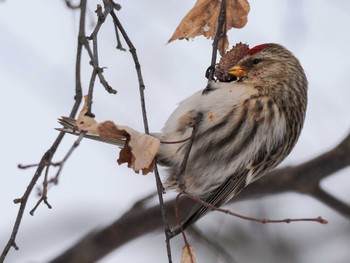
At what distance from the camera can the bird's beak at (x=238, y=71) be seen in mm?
3320

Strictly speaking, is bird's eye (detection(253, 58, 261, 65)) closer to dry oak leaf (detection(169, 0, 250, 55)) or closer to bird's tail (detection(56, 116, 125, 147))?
dry oak leaf (detection(169, 0, 250, 55))

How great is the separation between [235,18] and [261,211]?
52.2 inches

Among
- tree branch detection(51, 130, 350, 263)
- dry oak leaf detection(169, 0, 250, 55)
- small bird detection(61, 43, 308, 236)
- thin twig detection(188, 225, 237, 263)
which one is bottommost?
thin twig detection(188, 225, 237, 263)

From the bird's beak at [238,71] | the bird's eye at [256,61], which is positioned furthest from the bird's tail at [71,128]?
the bird's eye at [256,61]

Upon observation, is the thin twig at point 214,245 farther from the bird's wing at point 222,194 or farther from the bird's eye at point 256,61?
the bird's eye at point 256,61

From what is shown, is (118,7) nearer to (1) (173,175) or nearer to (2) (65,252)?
(1) (173,175)

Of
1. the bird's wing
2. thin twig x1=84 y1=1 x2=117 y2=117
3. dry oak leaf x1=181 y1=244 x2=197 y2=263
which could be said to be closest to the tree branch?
the bird's wing

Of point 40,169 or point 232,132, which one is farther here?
point 232,132

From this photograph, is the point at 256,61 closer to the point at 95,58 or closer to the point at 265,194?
the point at 265,194

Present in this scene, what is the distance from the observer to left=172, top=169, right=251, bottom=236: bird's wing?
3.21m

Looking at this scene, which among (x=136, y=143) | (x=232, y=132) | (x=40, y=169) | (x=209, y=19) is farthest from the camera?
(x=209, y=19)

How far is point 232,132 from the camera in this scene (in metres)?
3.13

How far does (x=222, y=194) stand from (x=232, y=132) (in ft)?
0.94

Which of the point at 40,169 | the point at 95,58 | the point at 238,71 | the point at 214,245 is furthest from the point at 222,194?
the point at 40,169
